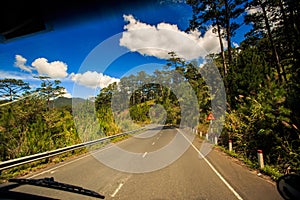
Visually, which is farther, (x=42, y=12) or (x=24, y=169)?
(x=24, y=169)

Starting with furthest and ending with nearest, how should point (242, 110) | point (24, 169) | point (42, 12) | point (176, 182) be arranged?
point (242, 110), point (24, 169), point (176, 182), point (42, 12)

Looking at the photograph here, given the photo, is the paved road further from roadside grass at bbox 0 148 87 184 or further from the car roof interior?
the car roof interior

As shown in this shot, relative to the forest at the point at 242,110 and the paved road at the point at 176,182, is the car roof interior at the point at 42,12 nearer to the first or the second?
the forest at the point at 242,110

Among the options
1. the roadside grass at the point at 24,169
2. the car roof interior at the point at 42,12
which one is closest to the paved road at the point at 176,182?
the roadside grass at the point at 24,169

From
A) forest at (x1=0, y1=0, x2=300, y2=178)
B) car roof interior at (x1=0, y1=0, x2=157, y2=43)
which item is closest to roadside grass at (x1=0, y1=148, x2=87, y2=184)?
forest at (x1=0, y1=0, x2=300, y2=178)

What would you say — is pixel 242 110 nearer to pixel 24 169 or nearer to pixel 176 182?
pixel 176 182

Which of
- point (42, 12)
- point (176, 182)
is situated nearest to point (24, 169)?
point (176, 182)

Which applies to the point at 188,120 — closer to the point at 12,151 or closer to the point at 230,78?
the point at 230,78

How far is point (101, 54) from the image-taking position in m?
13.8

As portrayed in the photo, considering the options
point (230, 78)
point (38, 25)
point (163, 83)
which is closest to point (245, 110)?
point (230, 78)

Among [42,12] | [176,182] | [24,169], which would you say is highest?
[42,12]

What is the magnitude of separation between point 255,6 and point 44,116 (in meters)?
19.9

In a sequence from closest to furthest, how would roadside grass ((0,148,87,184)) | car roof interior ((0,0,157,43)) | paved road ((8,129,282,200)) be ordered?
car roof interior ((0,0,157,43))
paved road ((8,129,282,200))
roadside grass ((0,148,87,184))

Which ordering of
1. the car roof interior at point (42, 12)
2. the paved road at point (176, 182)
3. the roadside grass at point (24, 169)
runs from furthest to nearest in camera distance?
the roadside grass at point (24, 169), the paved road at point (176, 182), the car roof interior at point (42, 12)
